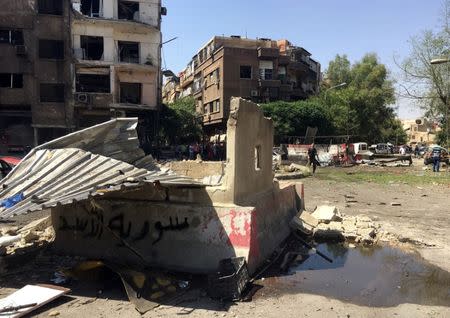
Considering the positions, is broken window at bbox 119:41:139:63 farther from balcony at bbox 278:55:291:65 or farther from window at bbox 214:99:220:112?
balcony at bbox 278:55:291:65

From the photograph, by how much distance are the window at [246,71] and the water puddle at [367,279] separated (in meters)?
40.9

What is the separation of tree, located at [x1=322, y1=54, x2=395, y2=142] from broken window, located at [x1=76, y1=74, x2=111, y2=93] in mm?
25725

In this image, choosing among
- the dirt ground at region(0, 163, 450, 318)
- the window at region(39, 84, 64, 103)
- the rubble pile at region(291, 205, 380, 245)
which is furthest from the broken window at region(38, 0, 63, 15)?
the dirt ground at region(0, 163, 450, 318)

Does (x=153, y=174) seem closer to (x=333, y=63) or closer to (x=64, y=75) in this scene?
(x=64, y=75)

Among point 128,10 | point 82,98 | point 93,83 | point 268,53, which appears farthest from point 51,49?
point 268,53

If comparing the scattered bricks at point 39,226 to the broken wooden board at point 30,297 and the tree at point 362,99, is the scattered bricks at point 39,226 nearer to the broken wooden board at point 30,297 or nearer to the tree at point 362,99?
the broken wooden board at point 30,297

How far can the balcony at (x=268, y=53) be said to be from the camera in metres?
48.3

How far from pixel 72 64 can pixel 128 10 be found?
6.75 m

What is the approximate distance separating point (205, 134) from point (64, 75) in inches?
927

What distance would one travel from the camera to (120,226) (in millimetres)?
7832

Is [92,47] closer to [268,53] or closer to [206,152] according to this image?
[206,152]

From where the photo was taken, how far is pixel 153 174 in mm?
6777

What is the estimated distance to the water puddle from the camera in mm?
6509

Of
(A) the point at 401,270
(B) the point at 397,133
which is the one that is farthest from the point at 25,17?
(B) the point at 397,133
